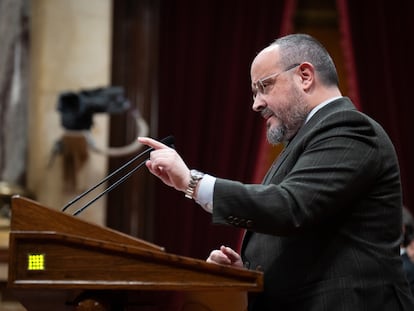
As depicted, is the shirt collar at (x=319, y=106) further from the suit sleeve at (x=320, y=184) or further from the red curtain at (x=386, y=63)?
the red curtain at (x=386, y=63)

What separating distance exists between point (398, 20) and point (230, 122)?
1.35 m

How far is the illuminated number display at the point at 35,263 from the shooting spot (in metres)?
1.90

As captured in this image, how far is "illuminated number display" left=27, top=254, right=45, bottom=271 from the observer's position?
1.90 m

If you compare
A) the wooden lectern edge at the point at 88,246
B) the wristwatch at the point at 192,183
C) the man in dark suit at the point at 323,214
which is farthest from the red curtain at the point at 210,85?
the wooden lectern edge at the point at 88,246

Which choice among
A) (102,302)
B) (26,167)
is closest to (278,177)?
(102,302)

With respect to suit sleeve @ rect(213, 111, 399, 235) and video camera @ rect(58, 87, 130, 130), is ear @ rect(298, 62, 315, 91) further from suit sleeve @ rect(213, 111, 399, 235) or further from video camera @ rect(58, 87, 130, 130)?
video camera @ rect(58, 87, 130, 130)

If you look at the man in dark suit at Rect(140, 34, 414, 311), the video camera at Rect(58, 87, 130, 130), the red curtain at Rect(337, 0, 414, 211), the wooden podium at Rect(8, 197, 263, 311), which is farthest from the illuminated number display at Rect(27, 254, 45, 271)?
the red curtain at Rect(337, 0, 414, 211)

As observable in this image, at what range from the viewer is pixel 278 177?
235 centimetres

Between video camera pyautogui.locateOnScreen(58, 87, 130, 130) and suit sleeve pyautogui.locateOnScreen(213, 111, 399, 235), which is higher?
suit sleeve pyautogui.locateOnScreen(213, 111, 399, 235)

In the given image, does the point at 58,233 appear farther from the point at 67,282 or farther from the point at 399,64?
the point at 399,64

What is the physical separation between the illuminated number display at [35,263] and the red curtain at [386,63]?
4.04 metres

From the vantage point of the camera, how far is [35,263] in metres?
1.90

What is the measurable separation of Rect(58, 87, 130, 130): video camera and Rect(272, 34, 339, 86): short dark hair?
7.95 feet

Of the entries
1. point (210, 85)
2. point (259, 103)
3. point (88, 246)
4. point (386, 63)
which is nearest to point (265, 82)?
point (259, 103)
